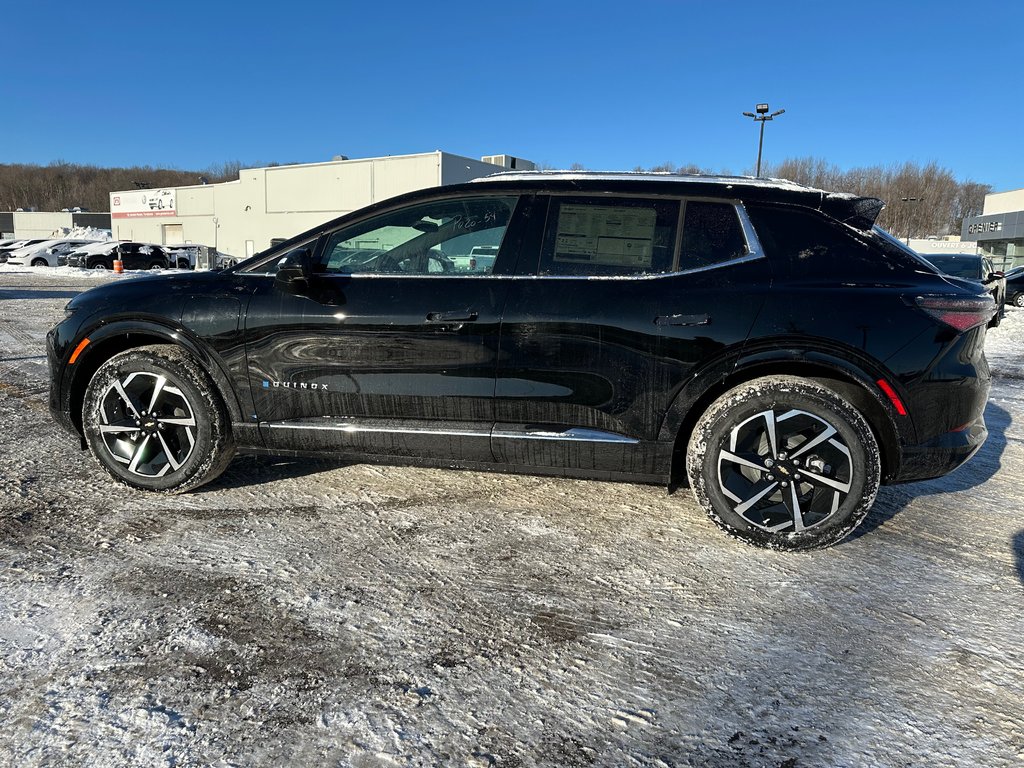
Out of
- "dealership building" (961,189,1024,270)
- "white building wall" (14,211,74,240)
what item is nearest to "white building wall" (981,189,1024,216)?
"dealership building" (961,189,1024,270)

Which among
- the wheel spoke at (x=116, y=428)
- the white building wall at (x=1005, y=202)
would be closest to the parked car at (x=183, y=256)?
the wheel spoke at (x=116, y=428)

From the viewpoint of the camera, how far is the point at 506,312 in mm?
3184

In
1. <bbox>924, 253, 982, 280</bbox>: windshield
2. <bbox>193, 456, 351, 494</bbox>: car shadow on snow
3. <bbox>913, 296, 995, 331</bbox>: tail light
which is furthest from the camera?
<bbox>924, 253, 982, 280</bbox>: windshield

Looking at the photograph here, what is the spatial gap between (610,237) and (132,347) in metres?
2.67

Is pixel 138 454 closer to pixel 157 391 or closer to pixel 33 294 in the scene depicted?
pixel 157 391

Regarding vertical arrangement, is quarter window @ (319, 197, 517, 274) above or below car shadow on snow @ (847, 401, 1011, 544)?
above

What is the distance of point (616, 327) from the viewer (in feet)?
10.2


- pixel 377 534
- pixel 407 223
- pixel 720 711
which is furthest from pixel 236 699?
pixel 407 223

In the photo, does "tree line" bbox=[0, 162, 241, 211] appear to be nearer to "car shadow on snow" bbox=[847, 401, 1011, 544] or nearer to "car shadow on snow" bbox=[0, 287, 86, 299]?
"car shadow on snow" bbox=[0, 287, 86, 299]

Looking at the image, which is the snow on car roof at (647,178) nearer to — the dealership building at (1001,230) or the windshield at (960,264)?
the windshield at (960,264)

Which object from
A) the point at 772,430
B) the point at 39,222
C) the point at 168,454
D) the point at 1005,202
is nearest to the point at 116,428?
the point at 168,454

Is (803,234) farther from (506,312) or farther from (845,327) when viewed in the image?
(506,312)

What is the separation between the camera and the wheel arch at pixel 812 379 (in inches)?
118

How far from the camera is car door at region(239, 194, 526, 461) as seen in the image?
3240mm
